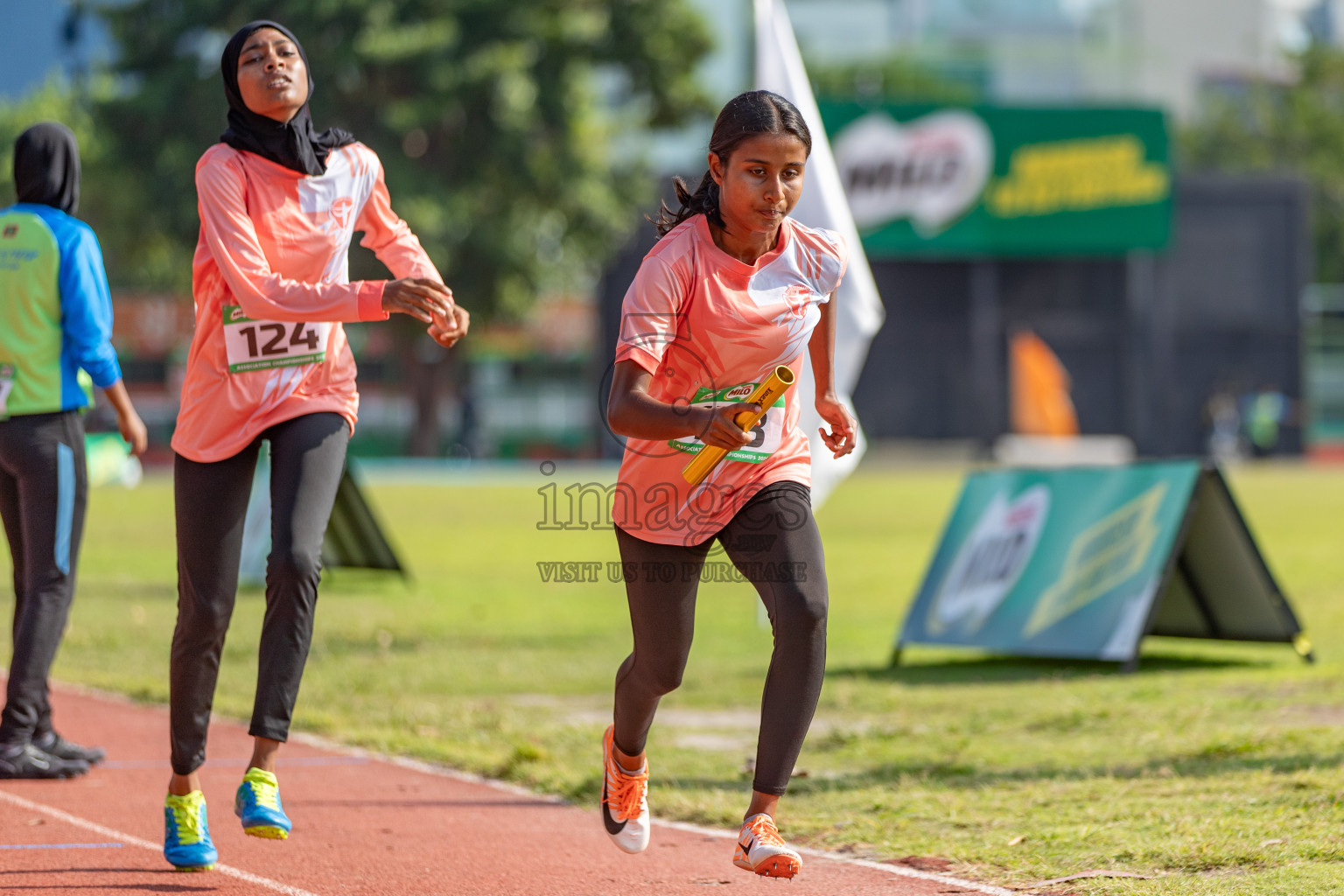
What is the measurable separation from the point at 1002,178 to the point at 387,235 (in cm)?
3912

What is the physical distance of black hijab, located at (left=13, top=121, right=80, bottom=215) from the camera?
20.1 ft

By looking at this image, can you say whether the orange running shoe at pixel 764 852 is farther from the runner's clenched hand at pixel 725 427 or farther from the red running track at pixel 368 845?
the runner's clenched hand at pixel 725 427

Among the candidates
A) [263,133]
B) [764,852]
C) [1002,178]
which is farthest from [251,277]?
[1002,178]

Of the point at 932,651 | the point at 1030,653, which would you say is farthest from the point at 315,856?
the point at 932,651

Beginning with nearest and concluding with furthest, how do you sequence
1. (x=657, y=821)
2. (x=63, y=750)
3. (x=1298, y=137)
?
(x=657, y=821) < (x=63, y=750) < (x=1298, y=137)

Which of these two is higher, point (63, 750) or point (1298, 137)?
point (63, 750)

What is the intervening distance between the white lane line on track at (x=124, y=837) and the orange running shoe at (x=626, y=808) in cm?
83

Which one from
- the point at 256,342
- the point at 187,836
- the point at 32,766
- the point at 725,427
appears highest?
the point at 256,342

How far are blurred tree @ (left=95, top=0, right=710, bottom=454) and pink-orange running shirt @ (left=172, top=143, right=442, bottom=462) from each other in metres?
33.3

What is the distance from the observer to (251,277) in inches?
177

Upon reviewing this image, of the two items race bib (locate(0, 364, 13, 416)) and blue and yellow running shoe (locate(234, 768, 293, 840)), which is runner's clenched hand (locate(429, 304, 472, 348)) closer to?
blue and yellow running shoe (locate(234, 768, 293, 840))

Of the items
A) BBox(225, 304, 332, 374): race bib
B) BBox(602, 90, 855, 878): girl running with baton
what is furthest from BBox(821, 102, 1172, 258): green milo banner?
BBox(602, 90, 855, 878): girl running with baton

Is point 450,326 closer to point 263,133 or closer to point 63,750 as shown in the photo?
point 263,133

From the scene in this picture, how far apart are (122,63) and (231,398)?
38821 millimetres
